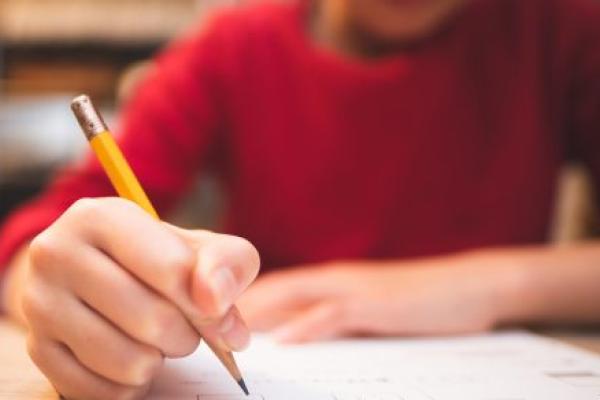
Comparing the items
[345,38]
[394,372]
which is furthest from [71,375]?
[345,38]

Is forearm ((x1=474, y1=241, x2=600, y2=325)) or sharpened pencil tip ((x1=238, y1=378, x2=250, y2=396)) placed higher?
sharpened pencil tip ((x1=238, y1=378, x2=250, y2=396))

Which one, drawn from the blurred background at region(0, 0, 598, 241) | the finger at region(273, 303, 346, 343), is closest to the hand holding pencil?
the finger at region(273, 303, 346, 343)

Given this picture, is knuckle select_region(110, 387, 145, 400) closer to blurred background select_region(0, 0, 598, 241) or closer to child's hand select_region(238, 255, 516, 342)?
child's hand select_region(238, 255, 516, 342)

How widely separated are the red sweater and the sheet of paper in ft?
0.85

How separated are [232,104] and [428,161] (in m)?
0.22

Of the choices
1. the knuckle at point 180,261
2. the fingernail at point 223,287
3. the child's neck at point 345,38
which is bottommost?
the fingernail at point 223,287

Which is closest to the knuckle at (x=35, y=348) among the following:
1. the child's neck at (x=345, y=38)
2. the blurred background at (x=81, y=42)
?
the child's neck at (x=345, y=38)

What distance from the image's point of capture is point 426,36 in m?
0.73

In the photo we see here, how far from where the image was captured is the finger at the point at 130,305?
267 millimetres

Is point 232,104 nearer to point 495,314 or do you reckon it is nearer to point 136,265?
point 495,314

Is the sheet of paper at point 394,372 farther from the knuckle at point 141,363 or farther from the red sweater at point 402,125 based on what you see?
the red sweater at point 402,125

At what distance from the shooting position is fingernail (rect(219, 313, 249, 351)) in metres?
0.27

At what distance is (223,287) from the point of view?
253 mm

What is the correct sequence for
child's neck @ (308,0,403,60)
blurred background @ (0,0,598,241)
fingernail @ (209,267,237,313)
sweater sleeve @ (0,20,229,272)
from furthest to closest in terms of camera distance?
blurred background @ (0,0,598,241)
child's neck @ (308,0,403,60)
sweater sleeve @ (0,20,229,272)
fingernail @ (209,267,237,313)
